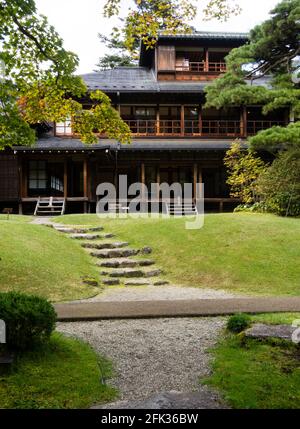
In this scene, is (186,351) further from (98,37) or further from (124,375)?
(98,37)

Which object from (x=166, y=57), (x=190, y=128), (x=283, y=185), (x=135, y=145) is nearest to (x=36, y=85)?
(x=283, y=185)

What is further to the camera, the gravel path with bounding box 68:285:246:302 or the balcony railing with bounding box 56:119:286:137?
the balcony railing with bounding box 56:119:286:137

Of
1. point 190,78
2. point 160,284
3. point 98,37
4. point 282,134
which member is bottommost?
point 160,284

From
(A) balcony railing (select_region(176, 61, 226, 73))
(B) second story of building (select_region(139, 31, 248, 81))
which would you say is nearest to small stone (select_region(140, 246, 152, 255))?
(B) second story of building (select_region(139, 31, 248, 81))

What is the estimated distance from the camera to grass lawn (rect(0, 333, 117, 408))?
160 inches

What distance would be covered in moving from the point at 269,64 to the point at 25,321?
12.4 meters

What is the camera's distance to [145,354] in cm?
557

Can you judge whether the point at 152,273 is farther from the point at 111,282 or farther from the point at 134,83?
the point at 134,83

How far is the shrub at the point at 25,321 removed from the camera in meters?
4.86

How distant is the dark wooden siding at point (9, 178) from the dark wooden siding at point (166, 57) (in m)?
12.0

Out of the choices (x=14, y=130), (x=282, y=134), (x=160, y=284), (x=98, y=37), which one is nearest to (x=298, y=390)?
(x=14, y=130)

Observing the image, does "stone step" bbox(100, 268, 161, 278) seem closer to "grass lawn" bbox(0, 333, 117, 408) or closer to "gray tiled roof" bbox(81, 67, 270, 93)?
"grass lawn" bbox(0, 333, 117, 408)

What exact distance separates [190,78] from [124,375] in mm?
25818

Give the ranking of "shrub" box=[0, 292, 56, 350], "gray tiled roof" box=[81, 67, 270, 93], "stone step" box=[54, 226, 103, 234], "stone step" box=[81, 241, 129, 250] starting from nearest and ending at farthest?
"shrub" box=[0, 292, 56, 350], "stone step" box=[81, 241, 129, 250], "stone step" box=[54, 226, 103, 234], "gray tiled roof" box=[81, 67, 270, 93]
